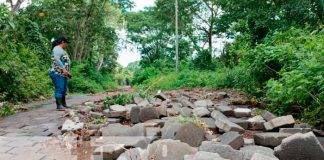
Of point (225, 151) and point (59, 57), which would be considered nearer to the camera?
point (225, 151)

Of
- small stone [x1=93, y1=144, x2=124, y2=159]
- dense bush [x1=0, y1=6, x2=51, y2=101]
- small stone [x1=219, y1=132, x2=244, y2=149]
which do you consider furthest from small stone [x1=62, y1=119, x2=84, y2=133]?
dense bush [x1=0, y1=6, x2=51, y2=101]

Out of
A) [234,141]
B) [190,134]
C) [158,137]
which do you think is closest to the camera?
[234,141]

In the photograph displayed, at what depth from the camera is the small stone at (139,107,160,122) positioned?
5453mm

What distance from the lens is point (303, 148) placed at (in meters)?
3.27

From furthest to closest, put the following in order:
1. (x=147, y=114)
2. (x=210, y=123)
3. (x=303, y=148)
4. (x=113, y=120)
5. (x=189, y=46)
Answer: (x=189, y=46) < (x=113, y=120) < (x=147, y=114) < (x=210, y=123) < (x=303, y=148)

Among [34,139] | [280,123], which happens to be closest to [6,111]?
[34,139]

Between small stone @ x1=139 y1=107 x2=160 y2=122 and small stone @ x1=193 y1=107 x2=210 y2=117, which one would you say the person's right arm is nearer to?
small stone @ x1=139 y1=107 x2=160 y2=122

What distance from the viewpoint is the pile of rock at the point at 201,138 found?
3.29 meters

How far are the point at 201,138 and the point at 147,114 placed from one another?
1.52m

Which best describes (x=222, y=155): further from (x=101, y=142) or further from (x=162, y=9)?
(x=162, y=9)

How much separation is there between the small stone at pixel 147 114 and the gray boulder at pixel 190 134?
147cm

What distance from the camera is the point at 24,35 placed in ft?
49.2

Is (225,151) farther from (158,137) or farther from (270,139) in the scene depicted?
(158,137)

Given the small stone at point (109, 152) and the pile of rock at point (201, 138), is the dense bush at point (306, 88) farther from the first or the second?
the small stone at point (109, 152)
